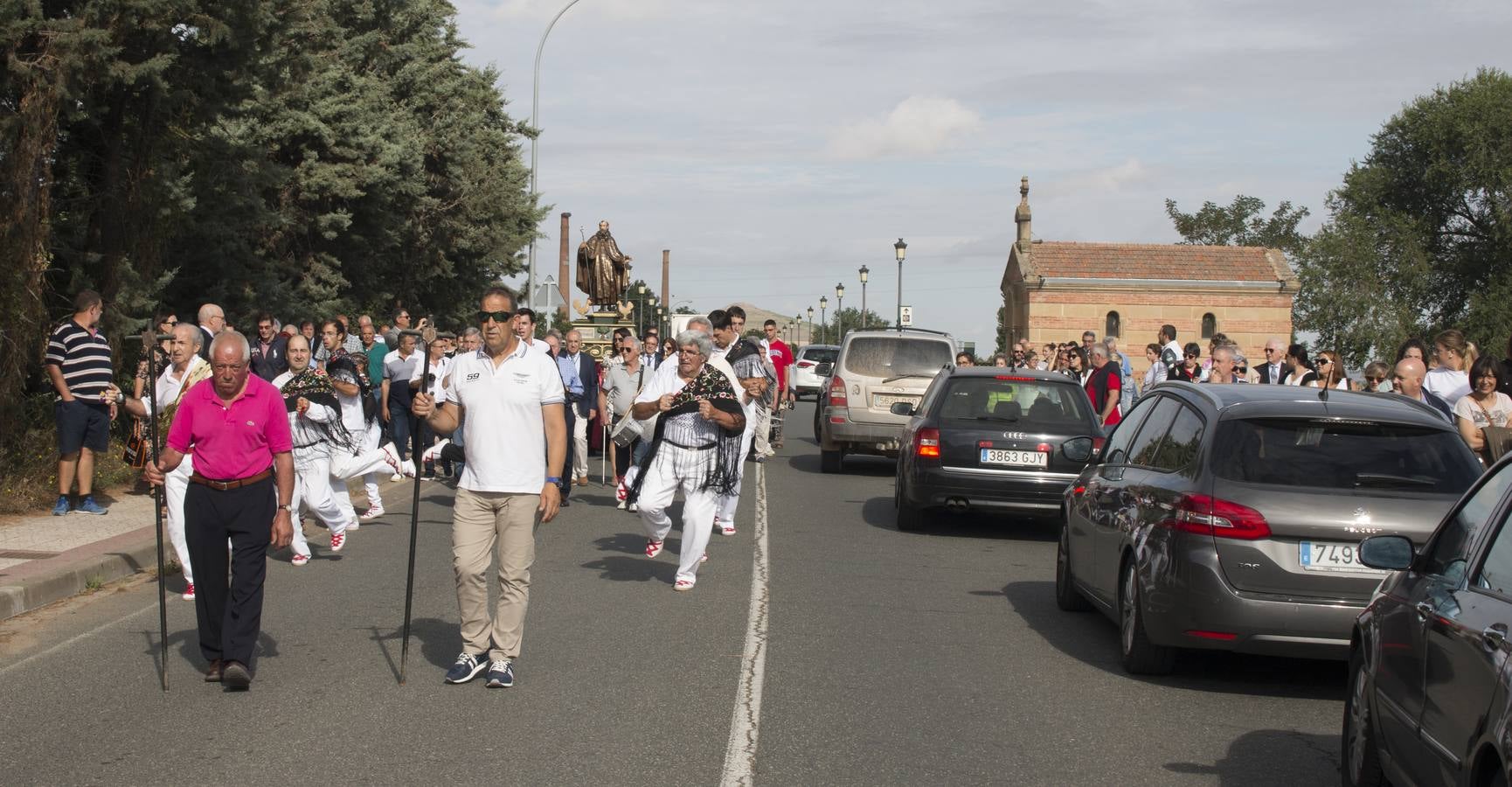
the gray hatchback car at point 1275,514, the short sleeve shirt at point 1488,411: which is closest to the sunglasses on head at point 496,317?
the gray hatchback car at point 1275,514

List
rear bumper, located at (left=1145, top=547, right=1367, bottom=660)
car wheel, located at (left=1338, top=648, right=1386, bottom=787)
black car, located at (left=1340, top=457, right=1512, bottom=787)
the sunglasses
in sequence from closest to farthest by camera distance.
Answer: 1. black car, located at (left=1340, top=457, right=1512, bottom=787)
2. car wheel, located at (left=1338, top=648, right=1386, bottom=787)
3. rear bumper, located at (left=1145, top=547, right=1367, bottom=660)
4. the sunglasses

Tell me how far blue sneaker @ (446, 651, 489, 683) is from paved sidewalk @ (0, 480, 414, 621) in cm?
335

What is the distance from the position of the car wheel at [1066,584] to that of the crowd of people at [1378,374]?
4.22ft

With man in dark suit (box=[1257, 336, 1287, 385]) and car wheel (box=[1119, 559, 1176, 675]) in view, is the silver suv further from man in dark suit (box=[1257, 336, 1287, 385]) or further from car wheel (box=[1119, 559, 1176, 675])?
car wheel (box=[1119, 559, 1176, 675])

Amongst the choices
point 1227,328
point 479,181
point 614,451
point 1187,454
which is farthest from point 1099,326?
point 1187,454

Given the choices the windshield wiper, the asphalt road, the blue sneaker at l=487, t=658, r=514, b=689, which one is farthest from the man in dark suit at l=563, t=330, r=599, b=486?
the windshield wiper

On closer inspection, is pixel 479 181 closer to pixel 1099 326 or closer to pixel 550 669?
A: pixel 550 669

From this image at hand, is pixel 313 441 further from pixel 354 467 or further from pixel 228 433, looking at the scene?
pixel 228 433

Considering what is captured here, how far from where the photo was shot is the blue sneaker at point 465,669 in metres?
7.27

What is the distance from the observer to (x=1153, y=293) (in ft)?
208

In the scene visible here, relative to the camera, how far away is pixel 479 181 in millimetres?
36531

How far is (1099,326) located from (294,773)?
60355mm

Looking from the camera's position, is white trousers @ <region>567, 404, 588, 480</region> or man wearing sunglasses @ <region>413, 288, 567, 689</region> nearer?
man wearing sunglasses @ <region>413, 288, 567, 689</region>

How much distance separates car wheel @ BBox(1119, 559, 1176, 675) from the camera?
302 inches
